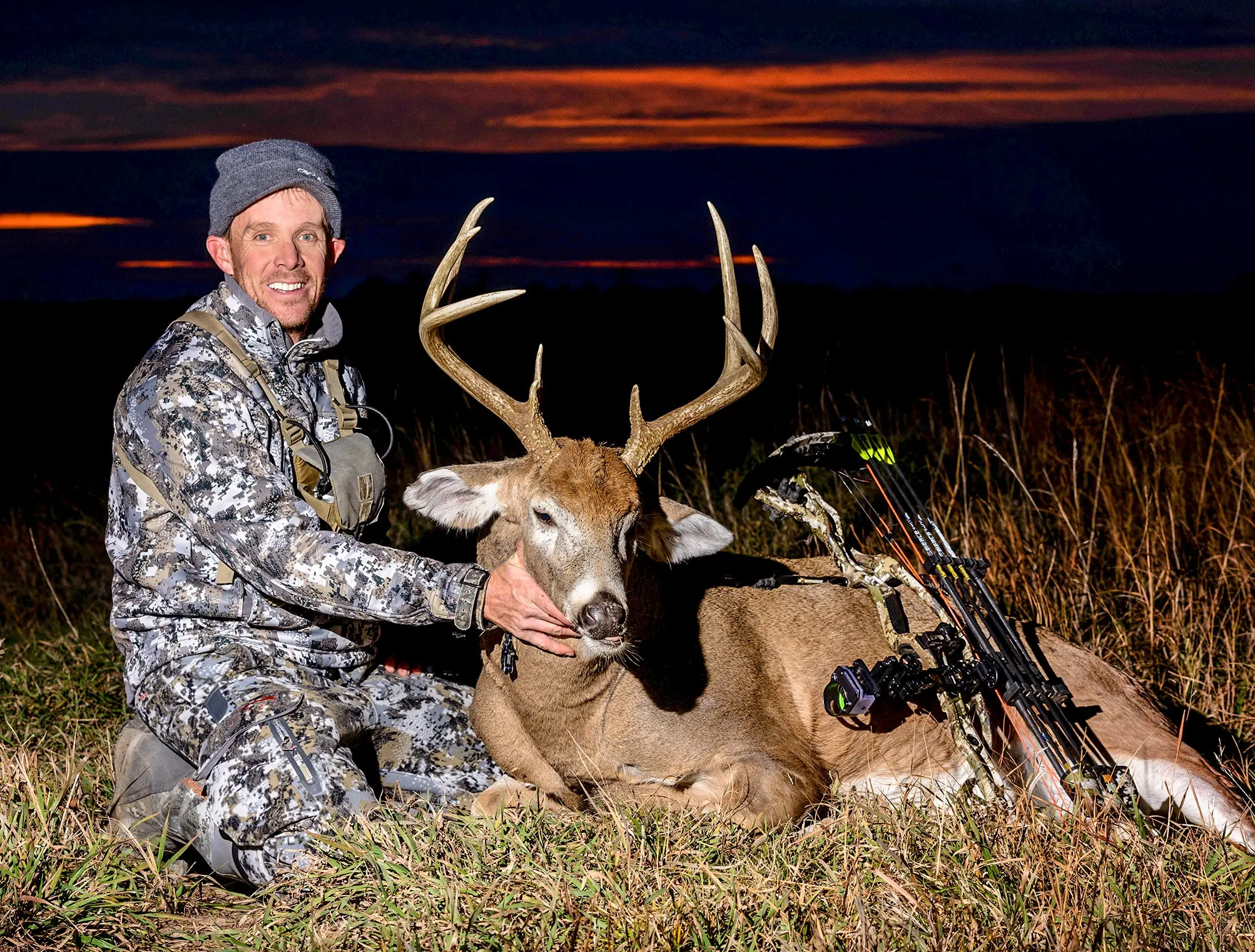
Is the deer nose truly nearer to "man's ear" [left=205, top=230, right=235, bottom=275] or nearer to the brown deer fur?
the brown deer fur

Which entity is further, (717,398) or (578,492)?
(717,398)

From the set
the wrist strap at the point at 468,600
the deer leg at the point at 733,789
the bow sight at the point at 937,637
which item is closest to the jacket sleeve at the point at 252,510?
the wrist strap at the point at 468,600

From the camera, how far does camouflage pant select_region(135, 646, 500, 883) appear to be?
177 inches

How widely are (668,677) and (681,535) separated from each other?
546 millimetres

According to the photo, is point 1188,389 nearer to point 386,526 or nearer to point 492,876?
point 386,526

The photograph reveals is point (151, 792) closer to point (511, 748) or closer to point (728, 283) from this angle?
point (511, 748)

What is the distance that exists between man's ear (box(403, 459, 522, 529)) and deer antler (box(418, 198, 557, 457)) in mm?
190

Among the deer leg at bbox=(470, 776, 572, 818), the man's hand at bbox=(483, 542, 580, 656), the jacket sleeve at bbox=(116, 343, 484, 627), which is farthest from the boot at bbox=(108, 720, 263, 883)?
the man's hand at bbox=(483, 542, 580, 656)

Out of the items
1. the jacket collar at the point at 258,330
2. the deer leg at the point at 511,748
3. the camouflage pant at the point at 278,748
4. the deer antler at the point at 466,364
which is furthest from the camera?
the jacket collar at the point at 258,330

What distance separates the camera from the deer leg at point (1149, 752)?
4676 millimetres

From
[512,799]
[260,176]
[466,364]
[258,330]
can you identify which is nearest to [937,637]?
[512,799]

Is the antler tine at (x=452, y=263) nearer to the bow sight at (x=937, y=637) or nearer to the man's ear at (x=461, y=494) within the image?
the man's ear at (x=461, y=494)

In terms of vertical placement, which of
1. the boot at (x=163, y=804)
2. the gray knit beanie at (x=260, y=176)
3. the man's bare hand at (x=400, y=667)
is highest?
the gray knit beanie at (x=260, y=176)

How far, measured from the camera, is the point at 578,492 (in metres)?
4.61
